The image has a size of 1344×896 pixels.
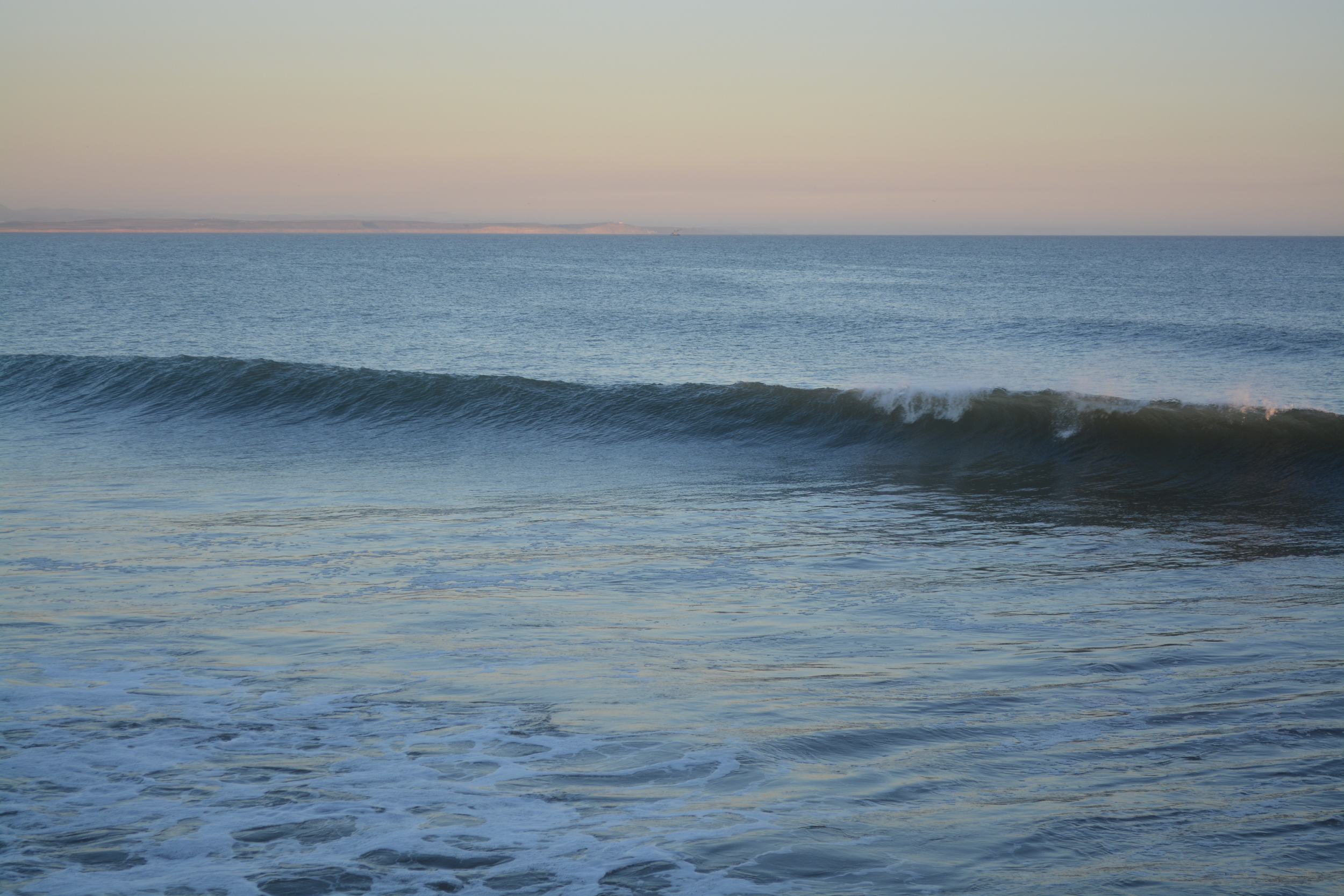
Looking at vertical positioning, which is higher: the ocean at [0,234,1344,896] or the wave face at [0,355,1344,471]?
the wave face at [0,355,1344,471]

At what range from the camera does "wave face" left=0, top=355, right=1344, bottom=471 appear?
43.9ft

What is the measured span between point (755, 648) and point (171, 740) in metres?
3.13

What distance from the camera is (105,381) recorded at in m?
20.5

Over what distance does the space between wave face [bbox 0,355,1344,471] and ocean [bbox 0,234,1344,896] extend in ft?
0.28

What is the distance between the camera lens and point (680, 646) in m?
5.82

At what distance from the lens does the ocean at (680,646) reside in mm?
3607

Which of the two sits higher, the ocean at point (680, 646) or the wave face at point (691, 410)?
the wave face at point (691, 410)

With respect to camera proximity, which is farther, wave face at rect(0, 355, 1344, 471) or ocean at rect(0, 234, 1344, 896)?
wave face at rect(0, 355, 1344, 471)

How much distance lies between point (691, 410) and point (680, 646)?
11.7m

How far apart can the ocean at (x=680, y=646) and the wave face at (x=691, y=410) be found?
0.28ft

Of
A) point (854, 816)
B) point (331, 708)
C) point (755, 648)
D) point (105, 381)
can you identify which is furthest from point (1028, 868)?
point (105, 381)

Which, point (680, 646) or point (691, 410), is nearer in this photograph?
point (680, 646)

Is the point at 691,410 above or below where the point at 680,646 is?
above

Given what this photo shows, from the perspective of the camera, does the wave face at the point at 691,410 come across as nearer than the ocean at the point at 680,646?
No
